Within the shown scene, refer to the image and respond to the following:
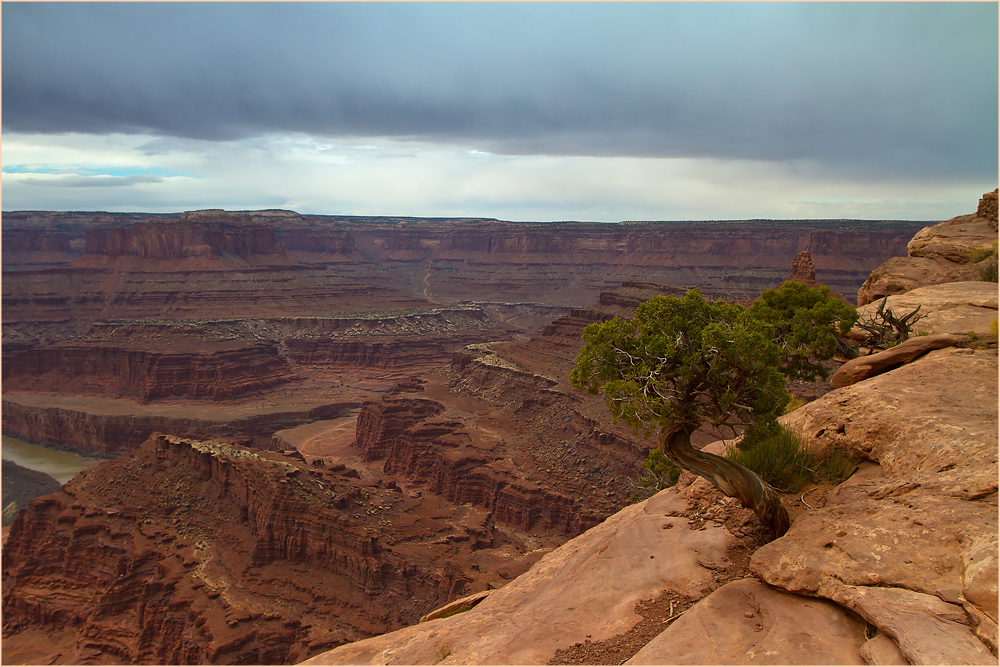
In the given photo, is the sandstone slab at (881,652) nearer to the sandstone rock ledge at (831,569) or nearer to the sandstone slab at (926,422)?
the sandstone rock ledge at (831,569)

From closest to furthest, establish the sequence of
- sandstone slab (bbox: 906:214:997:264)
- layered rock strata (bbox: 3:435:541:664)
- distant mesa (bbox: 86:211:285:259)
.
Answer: layered rock strata (bbox: 3:435:541:664), sandstone slab (bbox: 906:214:997:264), distant mesa (bbox: 86:211:285:259)

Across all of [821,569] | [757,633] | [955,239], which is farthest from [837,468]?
[955,239]

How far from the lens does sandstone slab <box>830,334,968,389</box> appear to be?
18906 millimetres

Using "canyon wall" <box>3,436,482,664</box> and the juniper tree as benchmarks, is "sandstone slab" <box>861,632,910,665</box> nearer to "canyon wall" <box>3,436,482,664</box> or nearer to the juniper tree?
the juniper tree

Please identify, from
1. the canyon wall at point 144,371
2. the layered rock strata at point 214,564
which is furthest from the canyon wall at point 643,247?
the layered rock strata at point 214,564

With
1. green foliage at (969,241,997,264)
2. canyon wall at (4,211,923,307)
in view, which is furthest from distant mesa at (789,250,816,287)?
canyon wall at (4,211,923,307)

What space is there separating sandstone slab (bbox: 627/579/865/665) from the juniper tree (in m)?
2.35

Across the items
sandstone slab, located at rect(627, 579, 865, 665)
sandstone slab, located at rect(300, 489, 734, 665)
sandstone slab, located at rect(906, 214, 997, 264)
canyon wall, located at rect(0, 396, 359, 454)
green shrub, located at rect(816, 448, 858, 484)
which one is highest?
sandstone slab, located at rect(906, 214, 997, 264)

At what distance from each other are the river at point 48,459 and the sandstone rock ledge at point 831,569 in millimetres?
76163

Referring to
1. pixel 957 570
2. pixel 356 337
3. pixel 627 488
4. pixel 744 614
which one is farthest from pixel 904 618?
pixel 356 337

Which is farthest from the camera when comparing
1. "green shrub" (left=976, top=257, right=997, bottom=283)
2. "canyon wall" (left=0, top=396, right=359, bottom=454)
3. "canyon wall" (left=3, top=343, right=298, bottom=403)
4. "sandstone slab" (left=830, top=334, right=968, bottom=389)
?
"canyon wall" (left=3, top=343, right=298, bottom=403)

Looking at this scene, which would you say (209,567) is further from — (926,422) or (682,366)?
(926,422)

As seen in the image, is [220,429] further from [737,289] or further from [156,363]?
[737,289]

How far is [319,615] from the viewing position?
3362cm
